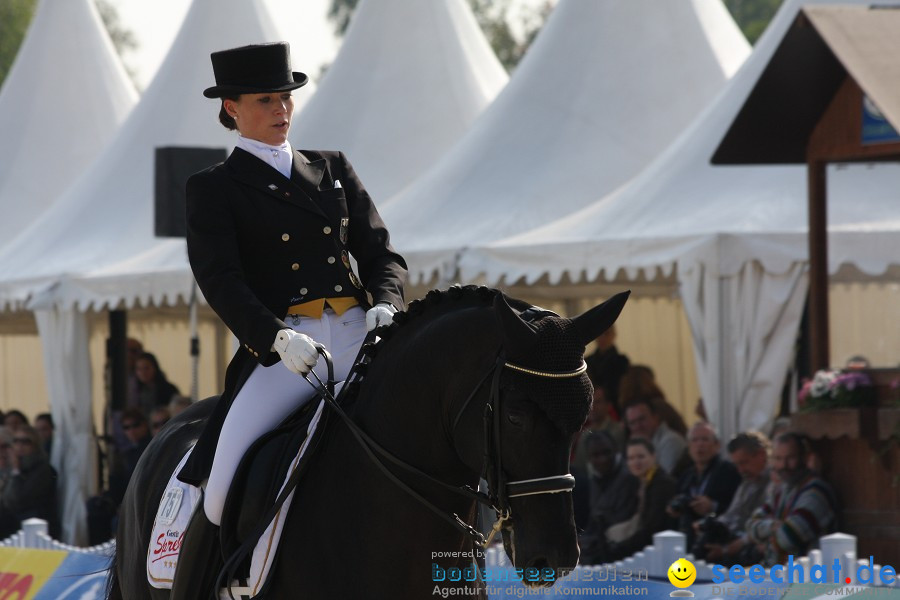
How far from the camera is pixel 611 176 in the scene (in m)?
13.2

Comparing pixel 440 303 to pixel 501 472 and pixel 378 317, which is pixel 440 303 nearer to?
pixel 378 317

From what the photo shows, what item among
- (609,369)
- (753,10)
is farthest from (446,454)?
(753,10)

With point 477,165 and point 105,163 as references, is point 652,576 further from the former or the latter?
point 105,163

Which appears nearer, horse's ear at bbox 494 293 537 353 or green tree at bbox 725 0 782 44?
horse's ear at bbox 494 293 537 353

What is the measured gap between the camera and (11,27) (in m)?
47.0

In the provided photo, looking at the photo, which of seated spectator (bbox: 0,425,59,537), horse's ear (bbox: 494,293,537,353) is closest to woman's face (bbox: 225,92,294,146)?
horse's ear (bbox: 494,293,537,353)

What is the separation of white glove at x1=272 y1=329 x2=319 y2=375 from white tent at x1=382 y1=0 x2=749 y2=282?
8.38 m

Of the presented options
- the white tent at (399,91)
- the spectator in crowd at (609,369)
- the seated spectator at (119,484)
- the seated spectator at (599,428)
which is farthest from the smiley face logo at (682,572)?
the white tent at (399,91)

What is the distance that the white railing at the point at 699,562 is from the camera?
19.2 feet

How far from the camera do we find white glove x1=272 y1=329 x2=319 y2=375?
4.05m

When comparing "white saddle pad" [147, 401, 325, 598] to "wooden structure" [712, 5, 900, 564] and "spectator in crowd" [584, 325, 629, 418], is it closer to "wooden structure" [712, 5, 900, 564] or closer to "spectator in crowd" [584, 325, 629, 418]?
"wooden structure" [712, 5, 900, 564]

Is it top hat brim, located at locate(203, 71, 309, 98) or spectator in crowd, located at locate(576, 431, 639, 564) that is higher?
top hat brim, located at locate(203, 71, 309, 98)

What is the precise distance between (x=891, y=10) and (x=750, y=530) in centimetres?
332

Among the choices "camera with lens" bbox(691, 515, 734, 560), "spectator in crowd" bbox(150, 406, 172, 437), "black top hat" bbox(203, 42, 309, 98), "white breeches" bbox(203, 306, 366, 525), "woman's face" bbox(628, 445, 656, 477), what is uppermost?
"black top hat" bbox(203, 42, 309, 98)
